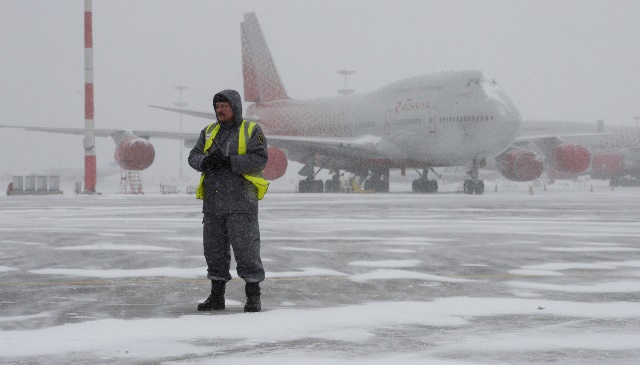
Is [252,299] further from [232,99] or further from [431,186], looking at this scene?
[431,186]

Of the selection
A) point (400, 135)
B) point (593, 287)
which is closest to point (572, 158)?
point (400, 135)

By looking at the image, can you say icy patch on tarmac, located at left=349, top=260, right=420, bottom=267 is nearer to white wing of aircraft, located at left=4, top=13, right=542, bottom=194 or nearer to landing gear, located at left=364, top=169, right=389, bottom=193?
white wing of aircraft, located at left=4, top=13, right=542, bottom=194

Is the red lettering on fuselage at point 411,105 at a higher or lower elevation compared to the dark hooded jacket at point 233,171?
Answer: higher

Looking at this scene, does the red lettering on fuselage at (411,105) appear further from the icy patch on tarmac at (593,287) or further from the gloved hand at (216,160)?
the gloved hand at (216,160)

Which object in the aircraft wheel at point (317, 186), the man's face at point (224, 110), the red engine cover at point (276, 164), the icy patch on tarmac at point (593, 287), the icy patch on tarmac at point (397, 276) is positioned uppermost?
the red engine cover at point (276, 164)

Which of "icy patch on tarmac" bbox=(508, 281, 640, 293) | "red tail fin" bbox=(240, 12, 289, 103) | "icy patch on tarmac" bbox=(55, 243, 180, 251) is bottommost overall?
"icy patch on tarmac" bbox=(508, 281, 640, 293)

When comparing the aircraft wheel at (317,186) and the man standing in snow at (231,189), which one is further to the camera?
the aircraft wheel at (317,186)

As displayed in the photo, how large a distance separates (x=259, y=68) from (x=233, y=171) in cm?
4398

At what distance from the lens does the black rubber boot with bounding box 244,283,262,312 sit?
5828 mm

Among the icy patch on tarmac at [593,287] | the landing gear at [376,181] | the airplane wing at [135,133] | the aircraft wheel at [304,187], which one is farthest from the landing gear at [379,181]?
the icy patch on tarmac at [593,287]

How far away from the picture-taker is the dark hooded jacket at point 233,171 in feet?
20.2

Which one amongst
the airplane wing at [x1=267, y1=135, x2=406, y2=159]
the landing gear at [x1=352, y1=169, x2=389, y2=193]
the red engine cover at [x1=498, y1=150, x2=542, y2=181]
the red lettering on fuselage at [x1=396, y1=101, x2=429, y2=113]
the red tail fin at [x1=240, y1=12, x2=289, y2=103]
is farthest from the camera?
the red tail fin at [x1=240, y1=12, x2=289, y2=103]

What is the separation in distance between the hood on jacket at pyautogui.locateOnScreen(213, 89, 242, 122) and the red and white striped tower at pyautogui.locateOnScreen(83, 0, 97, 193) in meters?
37.6

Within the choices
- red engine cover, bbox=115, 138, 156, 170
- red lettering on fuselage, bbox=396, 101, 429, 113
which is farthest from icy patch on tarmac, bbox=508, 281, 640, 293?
red engine cover, bbox=115, 138, 156, 170
